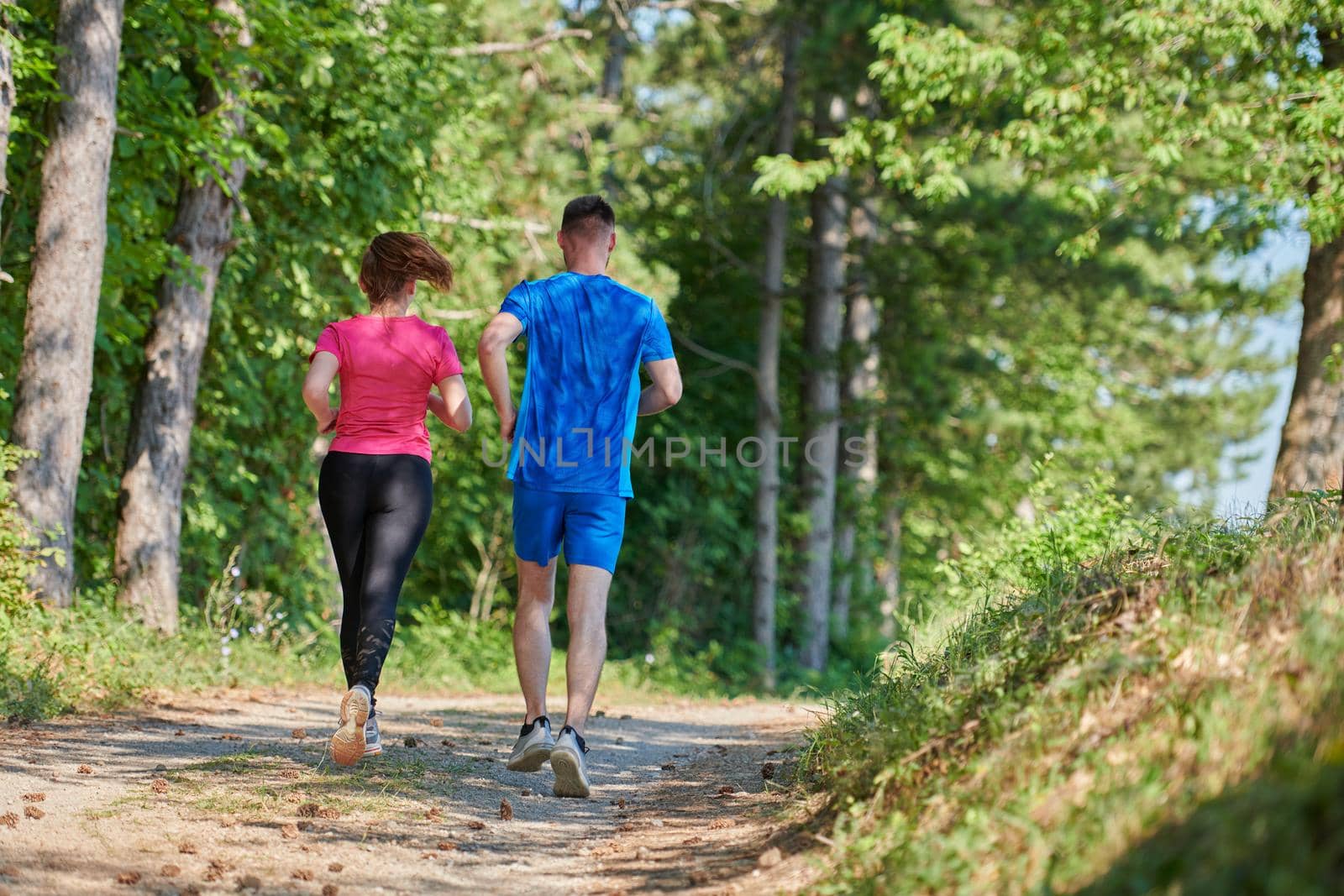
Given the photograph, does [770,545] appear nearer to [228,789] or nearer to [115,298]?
[115,298]

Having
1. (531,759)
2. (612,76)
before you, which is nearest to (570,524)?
(531,759)

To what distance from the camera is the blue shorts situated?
16.8 ft

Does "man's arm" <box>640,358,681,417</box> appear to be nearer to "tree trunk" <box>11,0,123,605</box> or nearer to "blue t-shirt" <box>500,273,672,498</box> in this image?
"blue t-shirt" <box>500,273,672,498</box>

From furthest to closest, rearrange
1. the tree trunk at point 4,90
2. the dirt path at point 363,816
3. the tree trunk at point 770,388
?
the tree trunk at point 770,388, the tree trunk at point 4,90, the dirt path at point 363,816

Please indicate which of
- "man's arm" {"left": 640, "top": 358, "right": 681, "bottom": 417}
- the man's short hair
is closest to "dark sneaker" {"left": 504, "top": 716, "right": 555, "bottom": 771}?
"man's arm" {"left": 640, "top": 358, "right": 681, "bottom": 417}

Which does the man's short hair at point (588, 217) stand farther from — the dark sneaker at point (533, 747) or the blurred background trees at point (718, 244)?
the blurred background trees at point (718, 244)

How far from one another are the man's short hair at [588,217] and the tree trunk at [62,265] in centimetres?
429

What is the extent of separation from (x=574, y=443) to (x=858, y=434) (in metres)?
14.6

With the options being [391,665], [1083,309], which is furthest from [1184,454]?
[391,665]

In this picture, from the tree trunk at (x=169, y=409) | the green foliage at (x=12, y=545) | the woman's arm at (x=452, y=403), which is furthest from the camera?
the tree trunk at (x=169, y=409)

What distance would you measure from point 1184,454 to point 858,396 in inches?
973

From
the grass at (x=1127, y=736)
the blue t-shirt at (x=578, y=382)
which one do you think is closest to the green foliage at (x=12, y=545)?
the blue t-shirt at (x=578, y=382)

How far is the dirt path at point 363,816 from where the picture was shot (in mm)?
3699

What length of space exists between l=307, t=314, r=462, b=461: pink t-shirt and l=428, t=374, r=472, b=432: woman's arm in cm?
4
